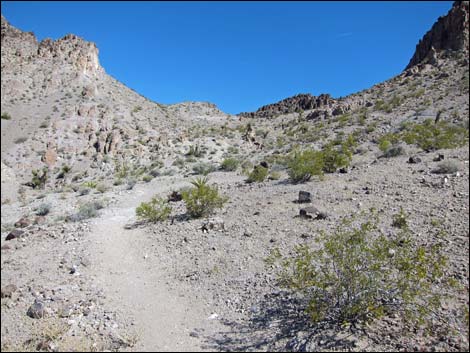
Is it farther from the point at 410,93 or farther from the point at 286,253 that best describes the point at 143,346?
the point at 410,93

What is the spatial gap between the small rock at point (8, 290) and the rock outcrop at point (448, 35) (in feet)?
124

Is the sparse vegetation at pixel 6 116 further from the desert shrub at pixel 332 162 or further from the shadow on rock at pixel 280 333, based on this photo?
the shadow on rock at pixel 280 333

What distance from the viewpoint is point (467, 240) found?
19.4 feet

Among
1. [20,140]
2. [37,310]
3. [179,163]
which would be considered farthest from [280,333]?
[20,140]

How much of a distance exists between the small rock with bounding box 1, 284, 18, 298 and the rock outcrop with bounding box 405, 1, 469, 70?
37662mm

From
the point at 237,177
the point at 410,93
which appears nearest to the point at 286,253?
the point at 237,177

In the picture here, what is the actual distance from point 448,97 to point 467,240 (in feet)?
68.7

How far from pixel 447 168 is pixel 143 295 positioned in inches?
347

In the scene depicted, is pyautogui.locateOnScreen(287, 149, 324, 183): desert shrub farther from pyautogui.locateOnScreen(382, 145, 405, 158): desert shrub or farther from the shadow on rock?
the shadow on rock

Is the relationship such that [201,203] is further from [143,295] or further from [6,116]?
[6,116]

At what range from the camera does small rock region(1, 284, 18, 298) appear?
5.75 metres

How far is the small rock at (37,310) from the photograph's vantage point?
5133mm

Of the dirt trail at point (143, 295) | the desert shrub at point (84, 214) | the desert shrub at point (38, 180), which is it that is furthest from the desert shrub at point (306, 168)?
the desert shrub at point (38, 180)

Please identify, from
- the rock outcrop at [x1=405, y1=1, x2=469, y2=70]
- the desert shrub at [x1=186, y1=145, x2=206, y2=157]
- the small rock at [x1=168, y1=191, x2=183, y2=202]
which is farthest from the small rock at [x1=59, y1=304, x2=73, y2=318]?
the rock outcrop at [x1=405, y1=1, x2=469, y2=70]
